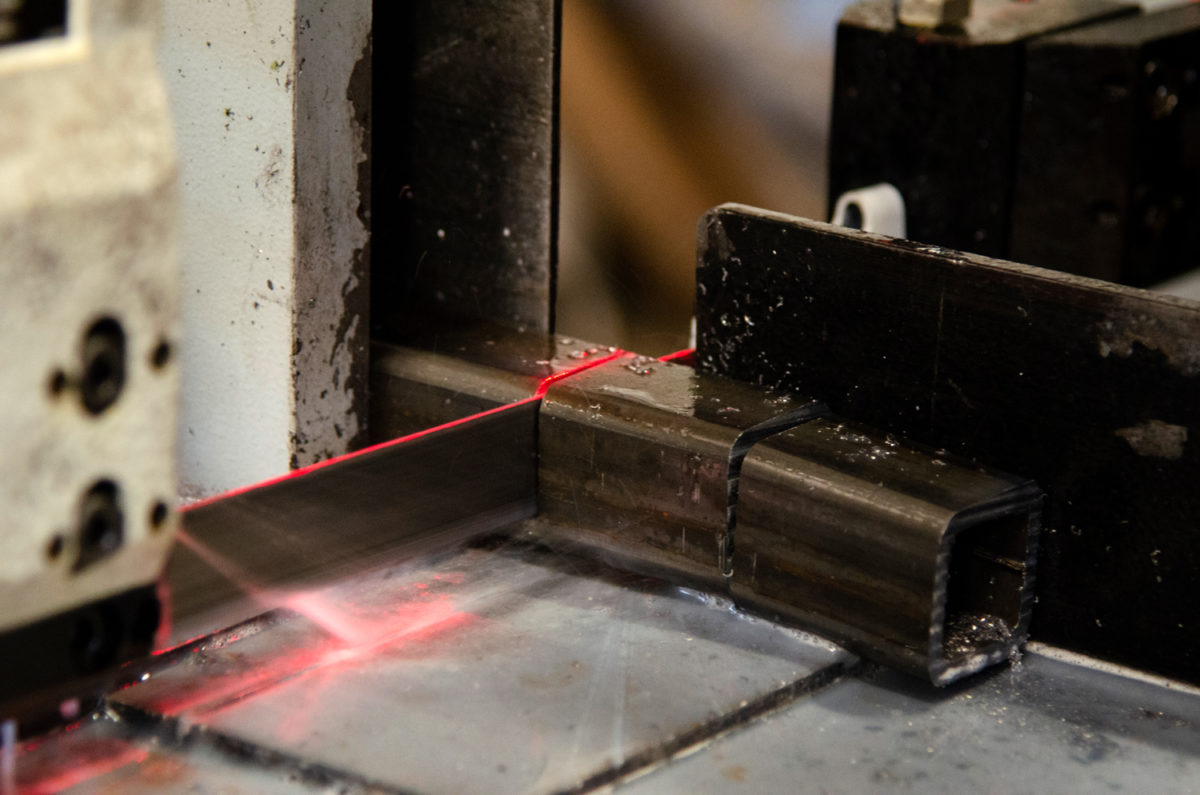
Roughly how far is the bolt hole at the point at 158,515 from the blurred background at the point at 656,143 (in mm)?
1393

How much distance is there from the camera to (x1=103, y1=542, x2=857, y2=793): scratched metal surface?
1.42m

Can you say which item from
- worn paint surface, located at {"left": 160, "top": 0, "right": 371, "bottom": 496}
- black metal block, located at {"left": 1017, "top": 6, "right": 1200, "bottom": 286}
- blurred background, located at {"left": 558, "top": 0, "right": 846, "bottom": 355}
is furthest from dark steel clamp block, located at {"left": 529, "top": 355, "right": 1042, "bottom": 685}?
black metal block, located at {"left": 1017, "top": 6, "right": 1200, "bottom": 286}

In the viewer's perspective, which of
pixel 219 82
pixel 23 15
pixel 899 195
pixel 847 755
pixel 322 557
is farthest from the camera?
pixel 899 195

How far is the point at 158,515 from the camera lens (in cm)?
94

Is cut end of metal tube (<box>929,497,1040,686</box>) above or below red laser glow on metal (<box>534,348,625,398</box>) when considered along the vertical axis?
below

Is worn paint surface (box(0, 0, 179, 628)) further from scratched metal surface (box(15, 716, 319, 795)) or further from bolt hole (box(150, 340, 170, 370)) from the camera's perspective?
scratched metal surface (box(15, 716, 319, 795))

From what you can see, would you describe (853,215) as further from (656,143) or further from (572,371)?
(572,371)

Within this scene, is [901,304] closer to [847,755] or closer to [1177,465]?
[1177,465]

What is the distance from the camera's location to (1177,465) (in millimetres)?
1574

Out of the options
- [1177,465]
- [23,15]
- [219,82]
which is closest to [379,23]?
[219,82]

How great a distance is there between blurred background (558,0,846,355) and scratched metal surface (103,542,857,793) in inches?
25.3

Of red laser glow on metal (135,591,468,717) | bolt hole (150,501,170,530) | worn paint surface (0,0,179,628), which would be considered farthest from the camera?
red laser glow on metal (135,591,468,717)

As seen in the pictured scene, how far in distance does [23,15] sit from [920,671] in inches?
43.2

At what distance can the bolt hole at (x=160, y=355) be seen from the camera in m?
0.90
